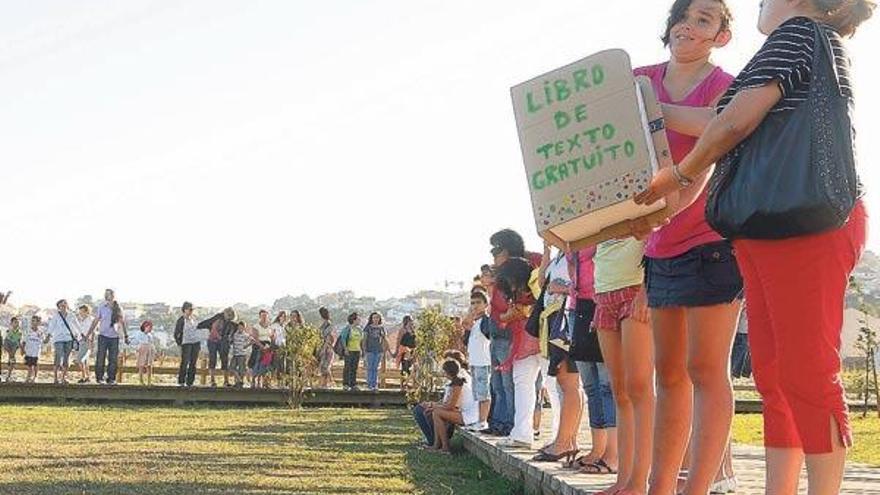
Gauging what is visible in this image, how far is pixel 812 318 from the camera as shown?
10.3ft

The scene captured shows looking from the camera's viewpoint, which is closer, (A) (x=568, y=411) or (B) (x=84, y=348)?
(A) (x=568, y=411)

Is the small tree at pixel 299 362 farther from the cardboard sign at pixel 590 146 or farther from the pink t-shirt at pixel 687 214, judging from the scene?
the cardboard sign at pixel 590 146

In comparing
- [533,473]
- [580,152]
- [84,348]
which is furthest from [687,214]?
[84,348]

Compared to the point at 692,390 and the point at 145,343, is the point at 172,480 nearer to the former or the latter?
the point at 692,390

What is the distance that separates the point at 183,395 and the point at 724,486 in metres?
16.4

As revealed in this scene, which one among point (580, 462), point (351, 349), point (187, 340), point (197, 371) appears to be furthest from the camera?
point (197, 371)

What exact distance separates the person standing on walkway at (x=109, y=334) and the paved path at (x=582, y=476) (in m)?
14.2

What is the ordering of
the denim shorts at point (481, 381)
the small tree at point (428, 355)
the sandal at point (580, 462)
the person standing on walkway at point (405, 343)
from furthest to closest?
the person standing on walkway at point (405, 343)
the small tree at point (428, 355)
the denim shorts at point (481, 381)
the sandal at point (580, 462)

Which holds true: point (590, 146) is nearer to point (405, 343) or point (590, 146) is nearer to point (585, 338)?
point (585, 338)

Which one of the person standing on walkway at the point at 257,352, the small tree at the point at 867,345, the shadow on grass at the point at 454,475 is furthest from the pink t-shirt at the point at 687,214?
the person standing on walkway at the point at 257,352

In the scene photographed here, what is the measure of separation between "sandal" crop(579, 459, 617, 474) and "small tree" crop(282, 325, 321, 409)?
46.3 feet

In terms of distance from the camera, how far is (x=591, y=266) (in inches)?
246

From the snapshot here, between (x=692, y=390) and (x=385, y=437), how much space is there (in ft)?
27.4

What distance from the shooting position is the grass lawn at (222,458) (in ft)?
23.9
